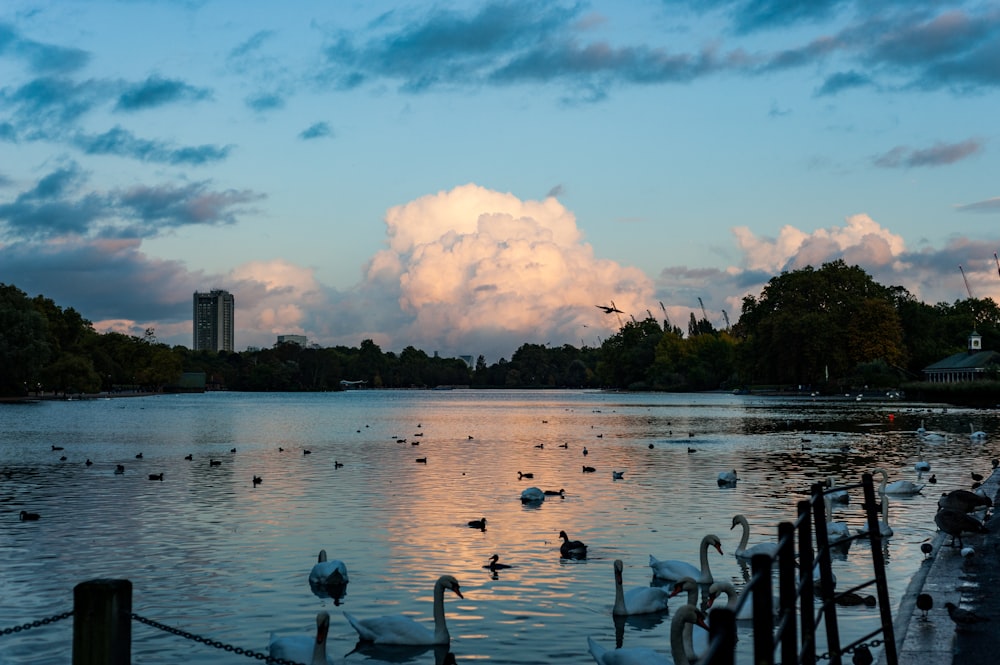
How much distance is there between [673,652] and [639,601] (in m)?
4.29

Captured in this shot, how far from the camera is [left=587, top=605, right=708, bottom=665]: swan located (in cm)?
1148

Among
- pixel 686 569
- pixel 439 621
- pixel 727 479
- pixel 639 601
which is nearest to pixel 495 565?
pixel 686 569

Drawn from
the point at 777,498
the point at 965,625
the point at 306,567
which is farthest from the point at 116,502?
the point at 965,625

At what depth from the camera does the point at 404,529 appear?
25.2m

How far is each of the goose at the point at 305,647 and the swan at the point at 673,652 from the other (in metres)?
3.39

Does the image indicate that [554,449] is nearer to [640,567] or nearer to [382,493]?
[382,493]

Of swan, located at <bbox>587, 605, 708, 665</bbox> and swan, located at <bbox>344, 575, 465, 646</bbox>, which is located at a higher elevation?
swan, located at <bbox>587, 605, 708, 665</bbox>

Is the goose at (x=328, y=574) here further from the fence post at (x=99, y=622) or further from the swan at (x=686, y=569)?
the fence post at (x=99, y=622)

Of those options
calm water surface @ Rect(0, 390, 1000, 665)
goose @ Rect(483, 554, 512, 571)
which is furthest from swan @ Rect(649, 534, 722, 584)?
goose @ Rect(483, 554, 512, 571)

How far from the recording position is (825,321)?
16375cm

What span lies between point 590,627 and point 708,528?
10.3 meters

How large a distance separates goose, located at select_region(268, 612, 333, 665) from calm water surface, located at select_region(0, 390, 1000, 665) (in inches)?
32.5

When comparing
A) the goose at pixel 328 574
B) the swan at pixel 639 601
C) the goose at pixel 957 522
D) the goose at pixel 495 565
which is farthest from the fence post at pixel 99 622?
the goose at pixel 957 522

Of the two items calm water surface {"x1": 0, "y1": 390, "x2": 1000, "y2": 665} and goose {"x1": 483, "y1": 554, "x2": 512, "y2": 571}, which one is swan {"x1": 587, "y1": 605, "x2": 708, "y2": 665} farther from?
goose {"x1": 483, "y1": 554, "x2": 512, "y2": 571}
